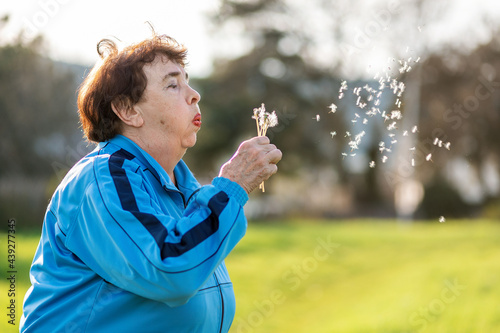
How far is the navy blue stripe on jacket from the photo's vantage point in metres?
1.97

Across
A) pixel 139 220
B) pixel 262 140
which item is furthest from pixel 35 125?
pixel 139 220

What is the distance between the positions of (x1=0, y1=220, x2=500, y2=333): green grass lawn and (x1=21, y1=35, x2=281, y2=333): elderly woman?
3.36 metres

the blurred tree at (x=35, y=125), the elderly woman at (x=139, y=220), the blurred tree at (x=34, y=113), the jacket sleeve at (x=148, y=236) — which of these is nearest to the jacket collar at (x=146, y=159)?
the elderly woman at (x=139, y=220)

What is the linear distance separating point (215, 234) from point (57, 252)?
60cm

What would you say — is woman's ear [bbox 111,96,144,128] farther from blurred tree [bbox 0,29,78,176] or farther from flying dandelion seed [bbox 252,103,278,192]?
blurred tree [bbox 0,29,78,176]

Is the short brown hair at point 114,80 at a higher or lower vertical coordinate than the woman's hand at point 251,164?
higher

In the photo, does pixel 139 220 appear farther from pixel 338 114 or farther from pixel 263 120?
pixel 338 114

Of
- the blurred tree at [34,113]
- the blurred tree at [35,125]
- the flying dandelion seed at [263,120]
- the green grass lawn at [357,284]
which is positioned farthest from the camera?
the blurred tree at [34,113]

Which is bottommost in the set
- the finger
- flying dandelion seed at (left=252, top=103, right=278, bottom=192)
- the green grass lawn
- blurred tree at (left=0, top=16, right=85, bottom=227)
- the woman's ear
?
the green grass lawn

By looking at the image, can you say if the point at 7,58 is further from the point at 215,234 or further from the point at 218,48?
the point at 218,48

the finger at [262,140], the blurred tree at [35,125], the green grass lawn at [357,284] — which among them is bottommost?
the green grass lawn at [357,284]

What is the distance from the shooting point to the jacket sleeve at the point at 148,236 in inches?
77.4

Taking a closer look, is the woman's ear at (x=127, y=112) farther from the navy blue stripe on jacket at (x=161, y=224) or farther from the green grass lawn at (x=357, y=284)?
the green grass lawn at (x=357, y=284)

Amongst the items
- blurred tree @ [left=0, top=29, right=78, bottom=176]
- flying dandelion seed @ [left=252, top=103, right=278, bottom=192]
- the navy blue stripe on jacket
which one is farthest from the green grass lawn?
blurred tree @ [left=0, top=29, right=78, bottom=176]
